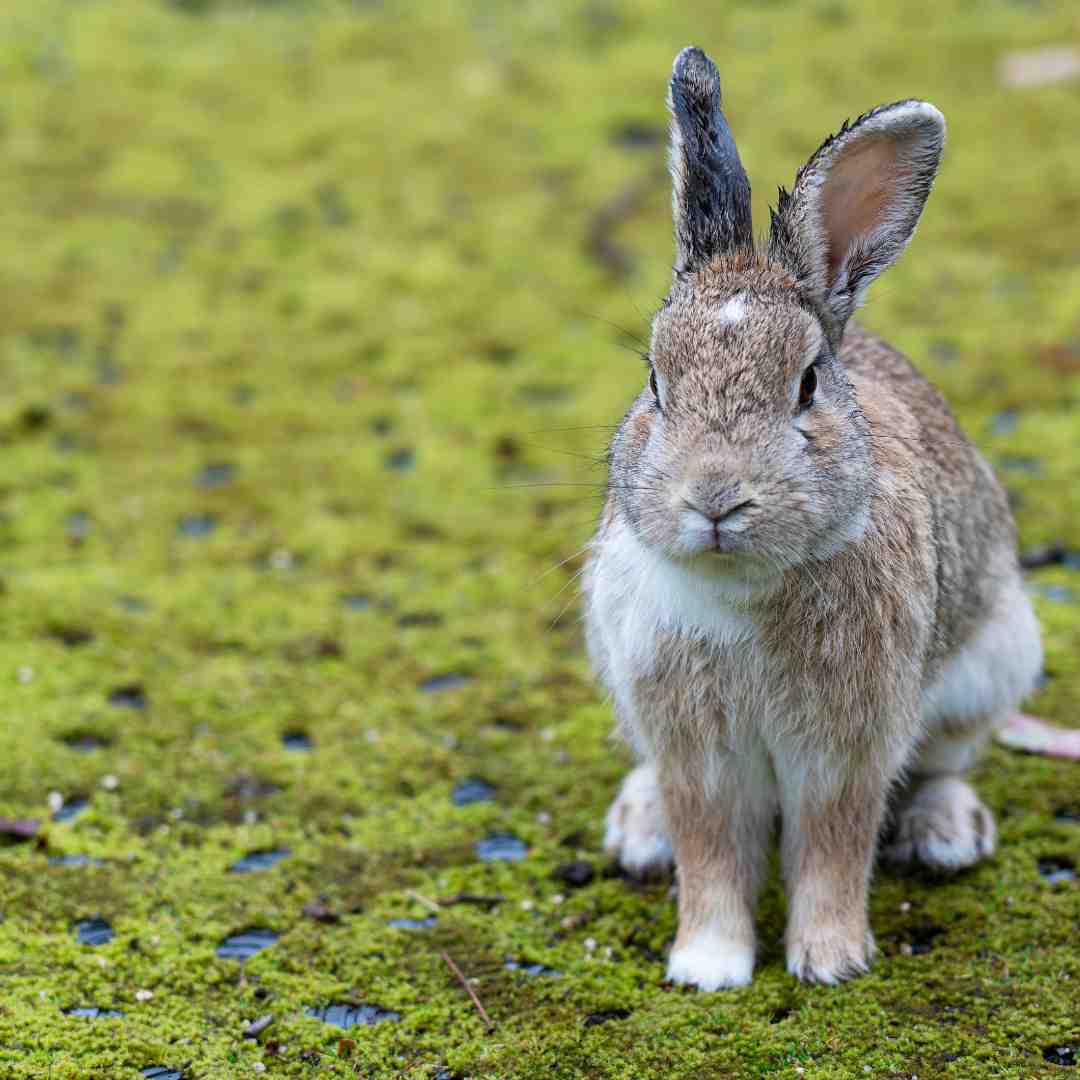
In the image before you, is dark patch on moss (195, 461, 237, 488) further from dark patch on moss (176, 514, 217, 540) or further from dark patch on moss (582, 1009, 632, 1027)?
dark patch on moss (582, 1009, 632, 1027)

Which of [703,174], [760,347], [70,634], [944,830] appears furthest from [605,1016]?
[70,634]

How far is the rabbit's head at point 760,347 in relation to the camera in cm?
332

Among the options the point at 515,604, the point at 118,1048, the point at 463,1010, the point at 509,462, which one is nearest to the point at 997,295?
the point at 509,462

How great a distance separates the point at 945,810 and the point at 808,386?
4.72 feet

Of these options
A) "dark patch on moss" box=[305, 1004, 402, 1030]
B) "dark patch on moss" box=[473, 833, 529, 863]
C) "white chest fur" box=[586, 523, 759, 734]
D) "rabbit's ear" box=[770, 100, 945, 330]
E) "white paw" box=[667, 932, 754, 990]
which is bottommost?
"dark patch on moss" box=[305, 1004, 402, 1030]

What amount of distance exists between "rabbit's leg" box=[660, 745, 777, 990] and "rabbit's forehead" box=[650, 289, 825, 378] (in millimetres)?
966

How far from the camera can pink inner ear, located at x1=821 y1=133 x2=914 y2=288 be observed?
3684mm

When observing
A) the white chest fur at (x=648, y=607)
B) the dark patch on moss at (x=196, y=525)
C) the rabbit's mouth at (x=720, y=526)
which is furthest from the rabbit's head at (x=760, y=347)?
the dark patch on moss at (x=196, y=525)

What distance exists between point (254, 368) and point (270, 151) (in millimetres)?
2521

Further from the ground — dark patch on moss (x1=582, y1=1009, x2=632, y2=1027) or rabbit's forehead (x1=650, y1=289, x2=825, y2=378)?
rabbit's forehead (x1=650, y1=289, x2=825, y2=378)

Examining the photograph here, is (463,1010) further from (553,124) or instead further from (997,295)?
(553,124)

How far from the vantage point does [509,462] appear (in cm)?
685

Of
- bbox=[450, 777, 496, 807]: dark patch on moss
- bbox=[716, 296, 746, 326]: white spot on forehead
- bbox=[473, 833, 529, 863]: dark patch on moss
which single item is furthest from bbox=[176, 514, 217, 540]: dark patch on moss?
bbox=[716, 296, 746, 326]: white spot on forehead

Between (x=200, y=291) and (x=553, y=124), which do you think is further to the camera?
(x=553, y=124)
